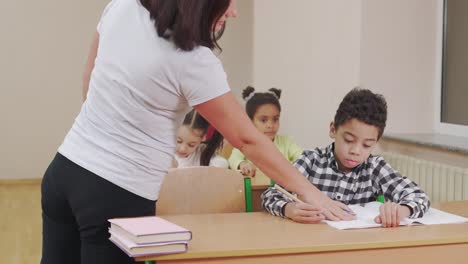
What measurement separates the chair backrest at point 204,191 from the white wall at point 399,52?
4.29ft

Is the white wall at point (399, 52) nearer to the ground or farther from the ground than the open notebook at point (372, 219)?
farther from the ground

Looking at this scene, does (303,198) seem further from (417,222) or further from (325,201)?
(417,222)

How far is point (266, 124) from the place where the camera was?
372cm

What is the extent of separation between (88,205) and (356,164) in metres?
1.00

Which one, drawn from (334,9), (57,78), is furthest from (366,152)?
(57,78)

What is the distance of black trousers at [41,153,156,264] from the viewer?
1479 mm

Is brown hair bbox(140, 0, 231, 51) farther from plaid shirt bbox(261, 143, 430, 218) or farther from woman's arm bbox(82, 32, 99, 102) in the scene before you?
plaid shirt bbox(261, 143, 430, 218)

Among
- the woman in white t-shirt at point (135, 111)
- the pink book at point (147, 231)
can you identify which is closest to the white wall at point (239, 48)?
the woman in white t-shirt at point (135, 111)

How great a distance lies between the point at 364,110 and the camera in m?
2.10

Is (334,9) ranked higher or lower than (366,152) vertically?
higher

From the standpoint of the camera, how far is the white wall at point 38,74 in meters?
6.39

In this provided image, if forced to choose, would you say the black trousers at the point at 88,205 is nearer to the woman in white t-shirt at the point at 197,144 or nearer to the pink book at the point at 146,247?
the pink book at the point at 146,247

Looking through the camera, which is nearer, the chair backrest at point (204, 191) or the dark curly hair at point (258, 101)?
the chair backrest at point (204, 191)

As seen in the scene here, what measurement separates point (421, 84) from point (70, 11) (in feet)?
13.8
